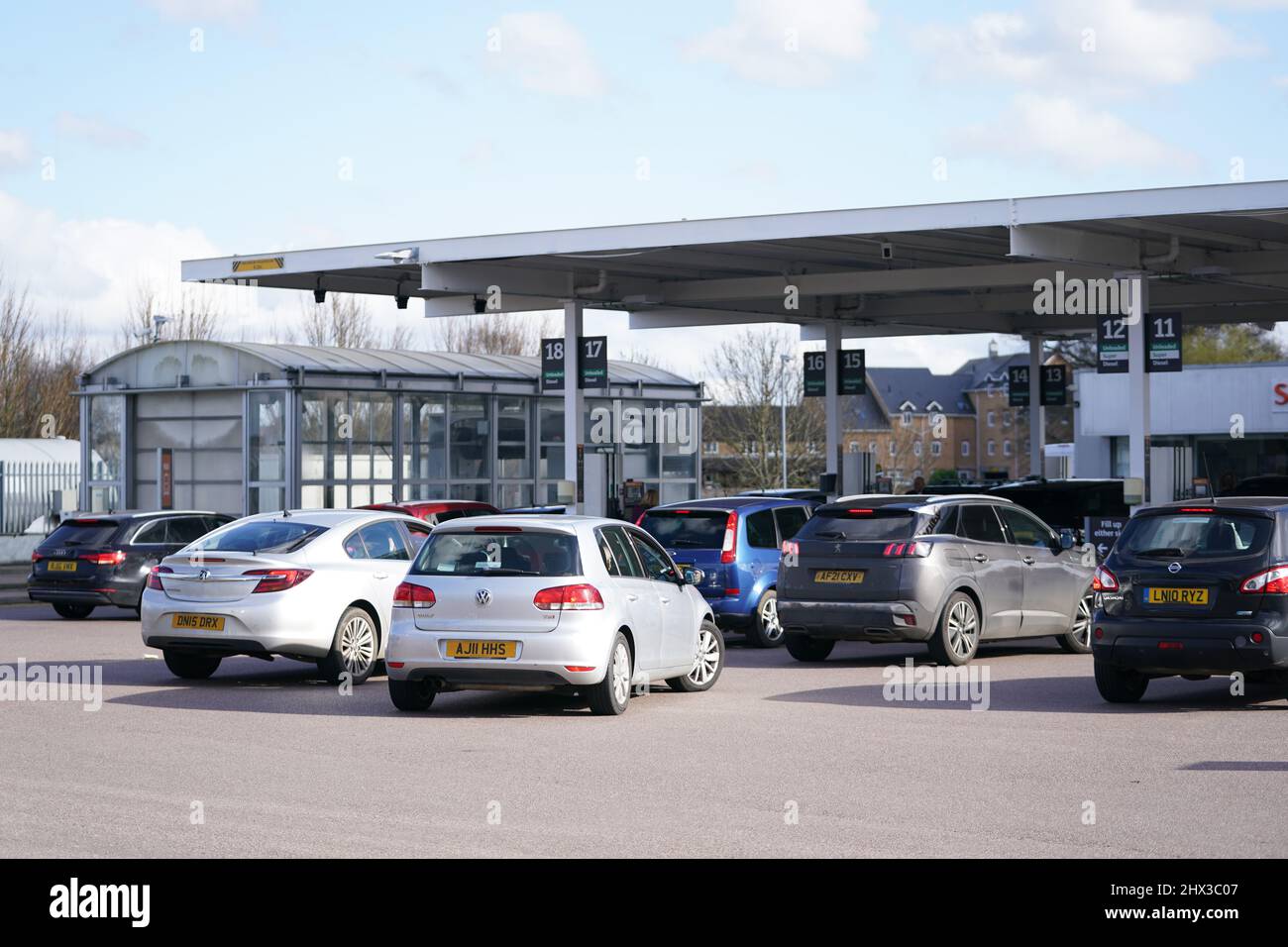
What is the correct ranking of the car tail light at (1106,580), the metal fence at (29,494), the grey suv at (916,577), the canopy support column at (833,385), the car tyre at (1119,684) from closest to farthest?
1. the car tail light at (1106,580)
2. the car tyre at (1119,684)
3. the grey suv at (916,577)
4. the canopy support column at (833,385)
5. the metal fence at (29,494)

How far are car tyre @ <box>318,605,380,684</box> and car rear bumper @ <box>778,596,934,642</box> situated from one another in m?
4.11

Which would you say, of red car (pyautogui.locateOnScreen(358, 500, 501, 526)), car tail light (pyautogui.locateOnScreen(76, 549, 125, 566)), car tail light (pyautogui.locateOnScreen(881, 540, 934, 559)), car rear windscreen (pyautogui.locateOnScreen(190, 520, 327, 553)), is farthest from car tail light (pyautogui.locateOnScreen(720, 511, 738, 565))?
car tail light (pyautogui.locateOnScreen(76, 549, 125, 566))

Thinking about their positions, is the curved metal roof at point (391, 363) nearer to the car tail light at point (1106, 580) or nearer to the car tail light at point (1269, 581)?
the car tail light at point (1106, 580)

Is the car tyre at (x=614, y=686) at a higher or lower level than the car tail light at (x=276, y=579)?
lower

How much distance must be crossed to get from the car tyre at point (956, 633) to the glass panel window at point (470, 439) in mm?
21167

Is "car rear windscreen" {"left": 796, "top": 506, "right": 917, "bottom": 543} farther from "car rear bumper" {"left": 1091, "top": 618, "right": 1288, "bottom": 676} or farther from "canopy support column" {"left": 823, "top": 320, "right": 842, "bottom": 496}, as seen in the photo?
"canopy support column" {"left": 823, "top": 320, "right": 842, "bottom": 496}

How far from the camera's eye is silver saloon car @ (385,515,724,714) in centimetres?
1284

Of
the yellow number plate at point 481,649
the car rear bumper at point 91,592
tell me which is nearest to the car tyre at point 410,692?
the yellow number plate at point 481,649

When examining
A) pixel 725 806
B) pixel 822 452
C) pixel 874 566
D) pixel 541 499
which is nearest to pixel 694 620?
pixel 874 566

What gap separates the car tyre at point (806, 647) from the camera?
17.5 m

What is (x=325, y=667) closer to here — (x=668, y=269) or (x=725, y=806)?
(x=725, y=806)

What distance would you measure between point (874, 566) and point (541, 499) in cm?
2307

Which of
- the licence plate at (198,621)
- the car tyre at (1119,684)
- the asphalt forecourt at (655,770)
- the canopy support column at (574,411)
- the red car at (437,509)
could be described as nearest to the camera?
the asphalt forecourt at (655,770)

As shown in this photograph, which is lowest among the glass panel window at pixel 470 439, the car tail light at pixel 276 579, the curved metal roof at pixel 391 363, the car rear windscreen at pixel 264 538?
the car tail light at pixel 276 579
